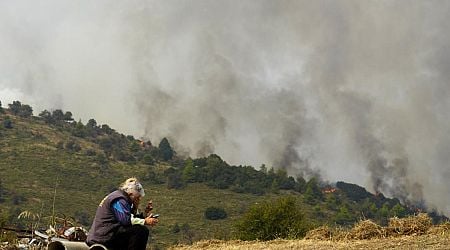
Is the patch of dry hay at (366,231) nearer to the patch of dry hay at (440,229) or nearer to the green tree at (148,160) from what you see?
the patch of dry hay at (440,229)

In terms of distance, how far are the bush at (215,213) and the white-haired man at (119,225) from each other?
9608 centimetres

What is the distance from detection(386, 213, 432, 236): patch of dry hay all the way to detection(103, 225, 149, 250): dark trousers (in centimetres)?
923

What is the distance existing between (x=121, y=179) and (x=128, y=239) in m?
121

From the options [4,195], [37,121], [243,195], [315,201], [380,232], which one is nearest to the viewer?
[380,232]

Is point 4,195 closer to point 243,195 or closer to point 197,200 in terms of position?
point 197,200

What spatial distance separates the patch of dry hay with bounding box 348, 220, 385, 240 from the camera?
17.1m

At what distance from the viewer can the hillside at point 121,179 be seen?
9450 cm

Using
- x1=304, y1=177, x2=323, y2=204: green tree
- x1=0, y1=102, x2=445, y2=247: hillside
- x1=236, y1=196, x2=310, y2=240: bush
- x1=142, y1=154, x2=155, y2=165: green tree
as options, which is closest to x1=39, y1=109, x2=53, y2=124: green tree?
x1=0, y1=102, x2=445, y2=247: hillside

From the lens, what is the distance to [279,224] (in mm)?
36469

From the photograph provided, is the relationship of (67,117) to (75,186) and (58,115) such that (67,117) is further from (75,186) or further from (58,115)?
(75,186)

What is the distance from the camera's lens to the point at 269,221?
36.9 meters

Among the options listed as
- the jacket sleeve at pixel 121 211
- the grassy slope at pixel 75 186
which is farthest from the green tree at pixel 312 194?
the jacket sleeve at pixel 121 211

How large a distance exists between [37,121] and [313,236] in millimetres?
150152

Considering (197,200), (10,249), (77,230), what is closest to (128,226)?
(77,230)
